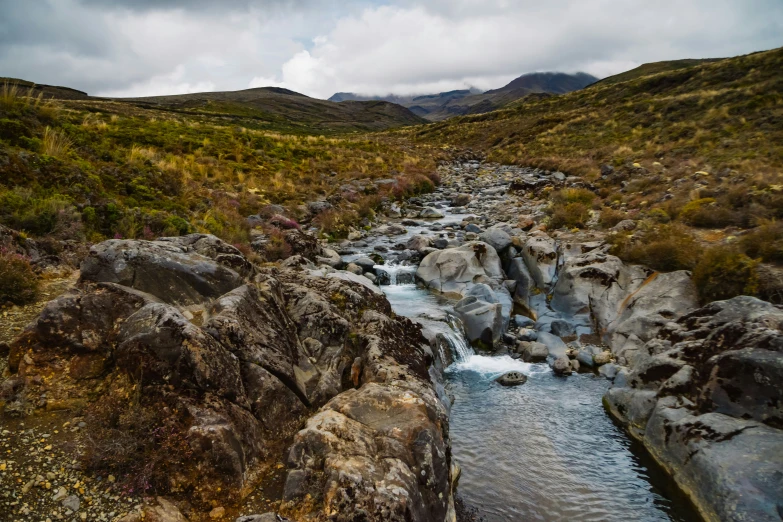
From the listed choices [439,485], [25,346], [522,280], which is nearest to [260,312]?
[25,346]

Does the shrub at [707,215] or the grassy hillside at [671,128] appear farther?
the grassy hillside at [671,128]

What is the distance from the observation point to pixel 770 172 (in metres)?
18.7

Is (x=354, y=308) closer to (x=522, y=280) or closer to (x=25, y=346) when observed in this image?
(x=25, y=346)

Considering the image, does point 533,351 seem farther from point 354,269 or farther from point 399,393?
point 354,269

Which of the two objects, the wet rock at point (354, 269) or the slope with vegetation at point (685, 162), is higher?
the slope with vegetation at point (685, 162)

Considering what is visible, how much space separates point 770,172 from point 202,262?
2328 cm

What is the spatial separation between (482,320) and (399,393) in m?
7.44

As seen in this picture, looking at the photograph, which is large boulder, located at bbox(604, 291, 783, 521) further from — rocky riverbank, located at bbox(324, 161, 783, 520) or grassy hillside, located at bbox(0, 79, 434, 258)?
grassy hillside, located at bbox(0, 79, 434, 258)

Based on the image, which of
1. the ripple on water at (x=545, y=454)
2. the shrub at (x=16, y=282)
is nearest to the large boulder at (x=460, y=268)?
the ripple on water at (x=545, y=454)

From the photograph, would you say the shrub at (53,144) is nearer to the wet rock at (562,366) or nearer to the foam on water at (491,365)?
the foam on water at (491,365)

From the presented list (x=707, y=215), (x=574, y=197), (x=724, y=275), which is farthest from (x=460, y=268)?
(x=574, y=197)

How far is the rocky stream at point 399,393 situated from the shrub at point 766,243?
193cm

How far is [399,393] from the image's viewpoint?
635 cm

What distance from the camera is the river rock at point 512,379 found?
11102 millimetres
